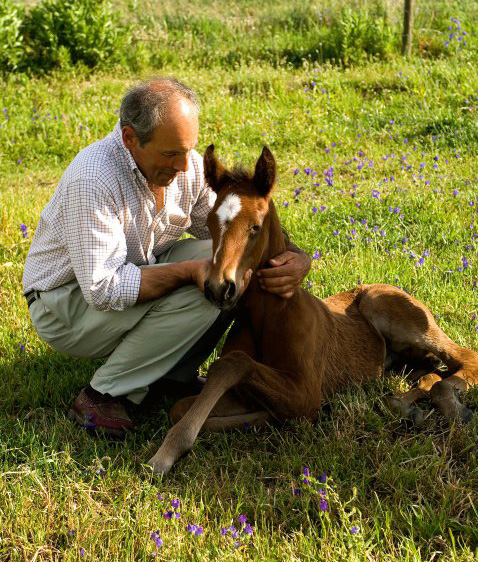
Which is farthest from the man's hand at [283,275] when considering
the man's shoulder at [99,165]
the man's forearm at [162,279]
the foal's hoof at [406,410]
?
the man's shoulder at [99,165]

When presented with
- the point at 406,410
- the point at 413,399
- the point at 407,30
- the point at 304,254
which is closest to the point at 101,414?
the point at 304,254

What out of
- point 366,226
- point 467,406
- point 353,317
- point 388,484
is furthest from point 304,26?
point 388,484

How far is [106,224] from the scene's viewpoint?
158 inches

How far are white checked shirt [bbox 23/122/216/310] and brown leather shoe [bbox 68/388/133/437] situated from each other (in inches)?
21.8

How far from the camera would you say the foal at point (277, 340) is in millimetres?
3689

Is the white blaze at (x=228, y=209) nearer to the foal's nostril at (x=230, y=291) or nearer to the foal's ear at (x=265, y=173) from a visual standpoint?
the foal's ear at (x=265, y=173)

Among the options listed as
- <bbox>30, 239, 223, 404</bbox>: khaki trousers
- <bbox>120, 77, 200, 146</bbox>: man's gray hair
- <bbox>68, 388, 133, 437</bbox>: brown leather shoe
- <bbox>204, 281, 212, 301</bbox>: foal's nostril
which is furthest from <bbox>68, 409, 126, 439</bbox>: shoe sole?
<bbox>120, 77, 200, 146</bbox>: man's gray hair

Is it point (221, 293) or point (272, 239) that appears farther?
point (272, 239)

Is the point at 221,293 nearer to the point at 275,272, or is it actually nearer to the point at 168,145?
the point at 275,272

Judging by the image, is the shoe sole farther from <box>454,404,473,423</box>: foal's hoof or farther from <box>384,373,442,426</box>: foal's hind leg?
<box>454,404,473,423</box>: foal's hoof

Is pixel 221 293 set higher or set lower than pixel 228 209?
lower

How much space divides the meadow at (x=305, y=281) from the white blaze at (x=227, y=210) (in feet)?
3.82

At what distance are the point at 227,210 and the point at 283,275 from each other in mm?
Answer: 574

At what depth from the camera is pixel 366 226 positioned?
6312 mm
